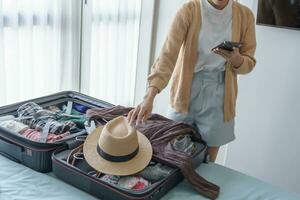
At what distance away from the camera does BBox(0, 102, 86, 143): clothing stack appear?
1396 millimetres

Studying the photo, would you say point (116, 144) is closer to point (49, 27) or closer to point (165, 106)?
point (49, 27)

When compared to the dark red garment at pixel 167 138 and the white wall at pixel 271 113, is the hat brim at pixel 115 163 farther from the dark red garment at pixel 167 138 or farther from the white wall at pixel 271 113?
the white wall at pixel 271 113

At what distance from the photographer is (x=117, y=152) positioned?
126 centimetres

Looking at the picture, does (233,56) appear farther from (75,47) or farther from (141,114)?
(75,47)

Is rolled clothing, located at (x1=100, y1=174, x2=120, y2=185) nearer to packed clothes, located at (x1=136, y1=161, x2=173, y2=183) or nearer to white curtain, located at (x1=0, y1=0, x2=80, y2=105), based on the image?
packed clothes, located at (x1=136, y1=161, x2=173, y2=183)

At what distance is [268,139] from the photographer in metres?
2.36

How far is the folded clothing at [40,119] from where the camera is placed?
144 cm

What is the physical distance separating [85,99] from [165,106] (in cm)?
140

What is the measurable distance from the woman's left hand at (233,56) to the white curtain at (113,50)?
3.86 feet

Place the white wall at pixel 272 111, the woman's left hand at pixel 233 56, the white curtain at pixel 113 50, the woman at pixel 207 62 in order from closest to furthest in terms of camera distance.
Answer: the woman's left hand at pixel 233 56
the woman at pixel 207 62
the white wall at pixel 272 111
the white curtain at pixel 113 50

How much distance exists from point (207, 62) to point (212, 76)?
0.24ft

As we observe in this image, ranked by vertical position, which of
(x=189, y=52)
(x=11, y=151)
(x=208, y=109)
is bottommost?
(x=11, y=151)

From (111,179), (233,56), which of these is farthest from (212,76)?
(111,179)

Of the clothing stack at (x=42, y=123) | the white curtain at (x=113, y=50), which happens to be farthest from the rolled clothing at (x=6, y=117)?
the white curtain at (x=113, y=50)
